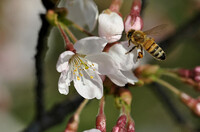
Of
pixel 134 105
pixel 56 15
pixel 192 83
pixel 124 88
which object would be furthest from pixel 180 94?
pixel 134 105

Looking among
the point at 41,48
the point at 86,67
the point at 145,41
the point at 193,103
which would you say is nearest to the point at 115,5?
the point at 145,41

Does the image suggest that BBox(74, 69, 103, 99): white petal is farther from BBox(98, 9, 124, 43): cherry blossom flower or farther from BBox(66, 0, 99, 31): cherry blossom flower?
BBox(66, 0, 99, 31): cherry blossom flower

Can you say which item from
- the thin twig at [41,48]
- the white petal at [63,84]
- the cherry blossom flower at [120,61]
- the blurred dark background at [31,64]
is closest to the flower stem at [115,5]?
the cherry blossom flower at [120,61]

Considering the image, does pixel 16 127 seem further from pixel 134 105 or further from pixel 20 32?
pixel 134 105

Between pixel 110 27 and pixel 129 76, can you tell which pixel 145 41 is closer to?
pixel 129 76


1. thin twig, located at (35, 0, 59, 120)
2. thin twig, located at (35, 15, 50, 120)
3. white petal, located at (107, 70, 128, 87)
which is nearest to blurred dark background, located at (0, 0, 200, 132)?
thin twig, located at (35, 15, 50, 120)

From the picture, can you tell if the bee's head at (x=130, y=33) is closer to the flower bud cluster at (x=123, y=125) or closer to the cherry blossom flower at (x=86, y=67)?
the cherry blossom flower at (x=86, y=67)
